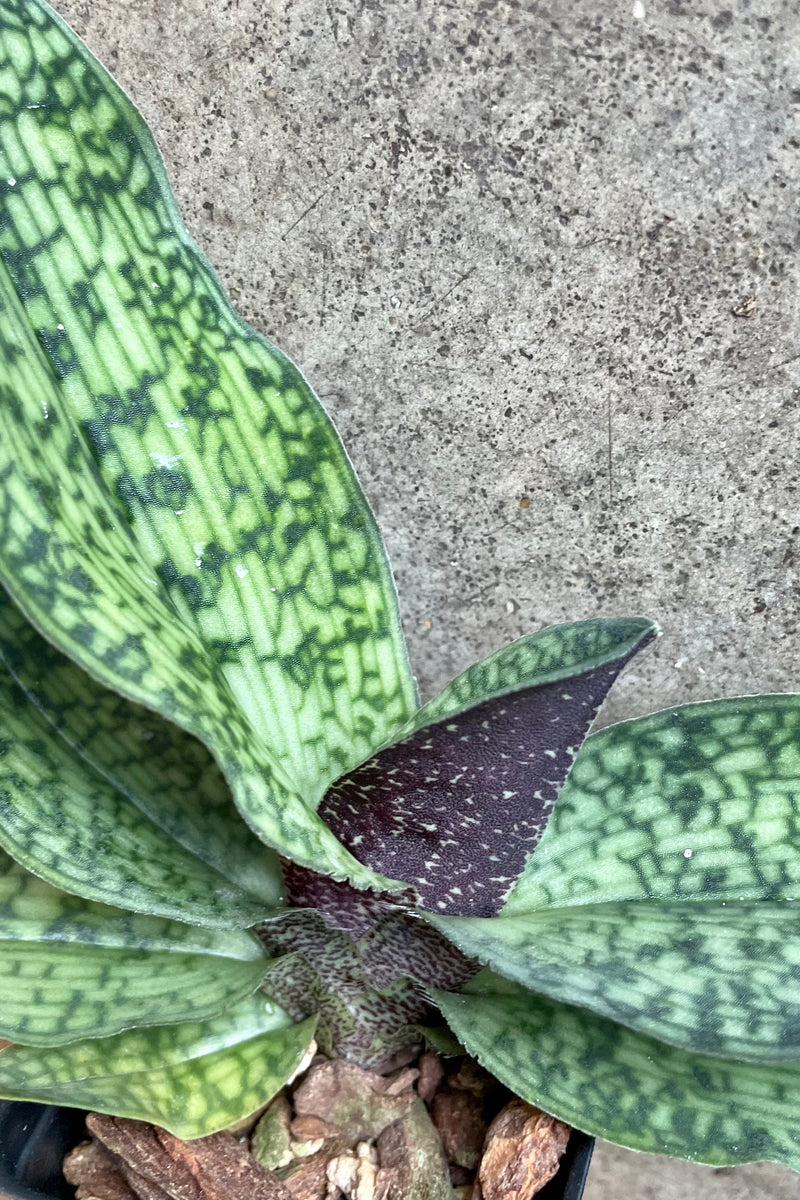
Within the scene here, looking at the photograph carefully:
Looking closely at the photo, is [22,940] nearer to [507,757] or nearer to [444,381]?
[507,757]

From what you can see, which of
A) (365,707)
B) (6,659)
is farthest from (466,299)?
(6,659)

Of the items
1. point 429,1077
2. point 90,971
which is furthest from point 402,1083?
point 90,971

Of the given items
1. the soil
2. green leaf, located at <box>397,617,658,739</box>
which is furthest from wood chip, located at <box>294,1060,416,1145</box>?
green leaf, located at <box>397,617,658,739</box>

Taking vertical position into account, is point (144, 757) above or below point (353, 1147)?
above

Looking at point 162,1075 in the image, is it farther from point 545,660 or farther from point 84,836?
point 545,660

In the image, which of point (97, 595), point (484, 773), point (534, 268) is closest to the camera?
point (97, 595)

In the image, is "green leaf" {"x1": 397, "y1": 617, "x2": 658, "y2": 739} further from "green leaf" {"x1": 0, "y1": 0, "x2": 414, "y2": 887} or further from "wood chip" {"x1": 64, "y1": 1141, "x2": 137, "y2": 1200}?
"wood chip" {"x1": 64, "y1": 1141, "x2": 137, "y2": 1200}

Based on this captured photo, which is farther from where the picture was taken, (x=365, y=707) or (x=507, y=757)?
(x=365, y=707)
